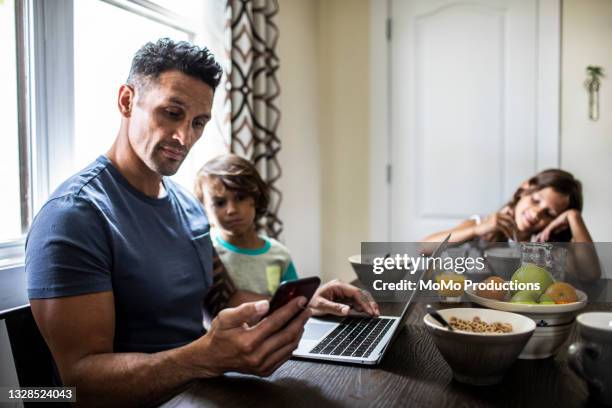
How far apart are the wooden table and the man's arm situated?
43 mm

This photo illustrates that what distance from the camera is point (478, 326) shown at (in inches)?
32.2

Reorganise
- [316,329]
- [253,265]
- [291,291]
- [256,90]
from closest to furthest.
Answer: [291,291], [316,329], [253,265], [256,90]

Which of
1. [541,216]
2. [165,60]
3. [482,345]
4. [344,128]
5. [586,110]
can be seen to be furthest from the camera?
[344,128]

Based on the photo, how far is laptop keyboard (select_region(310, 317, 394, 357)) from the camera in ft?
3.06

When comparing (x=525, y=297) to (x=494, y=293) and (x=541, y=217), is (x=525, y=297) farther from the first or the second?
(x=541, y=217)

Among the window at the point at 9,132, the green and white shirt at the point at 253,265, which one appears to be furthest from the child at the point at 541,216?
the window at the point at 9,132

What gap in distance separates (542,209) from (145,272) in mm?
1635

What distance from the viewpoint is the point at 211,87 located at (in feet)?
4.42

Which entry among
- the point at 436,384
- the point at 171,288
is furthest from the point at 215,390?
the point at 171,288

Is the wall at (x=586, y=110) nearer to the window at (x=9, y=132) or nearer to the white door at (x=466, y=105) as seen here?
the white door at (x=466, y=105)

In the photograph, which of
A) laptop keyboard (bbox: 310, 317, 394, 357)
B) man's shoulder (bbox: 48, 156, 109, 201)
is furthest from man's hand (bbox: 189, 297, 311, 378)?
man's shoulder (bbox: 48, 156, 109, 201)

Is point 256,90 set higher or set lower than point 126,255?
higher

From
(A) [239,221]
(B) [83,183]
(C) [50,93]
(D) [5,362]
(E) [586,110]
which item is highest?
(E) [586,110]

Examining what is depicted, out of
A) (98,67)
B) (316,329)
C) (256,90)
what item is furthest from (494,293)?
(256,90)
